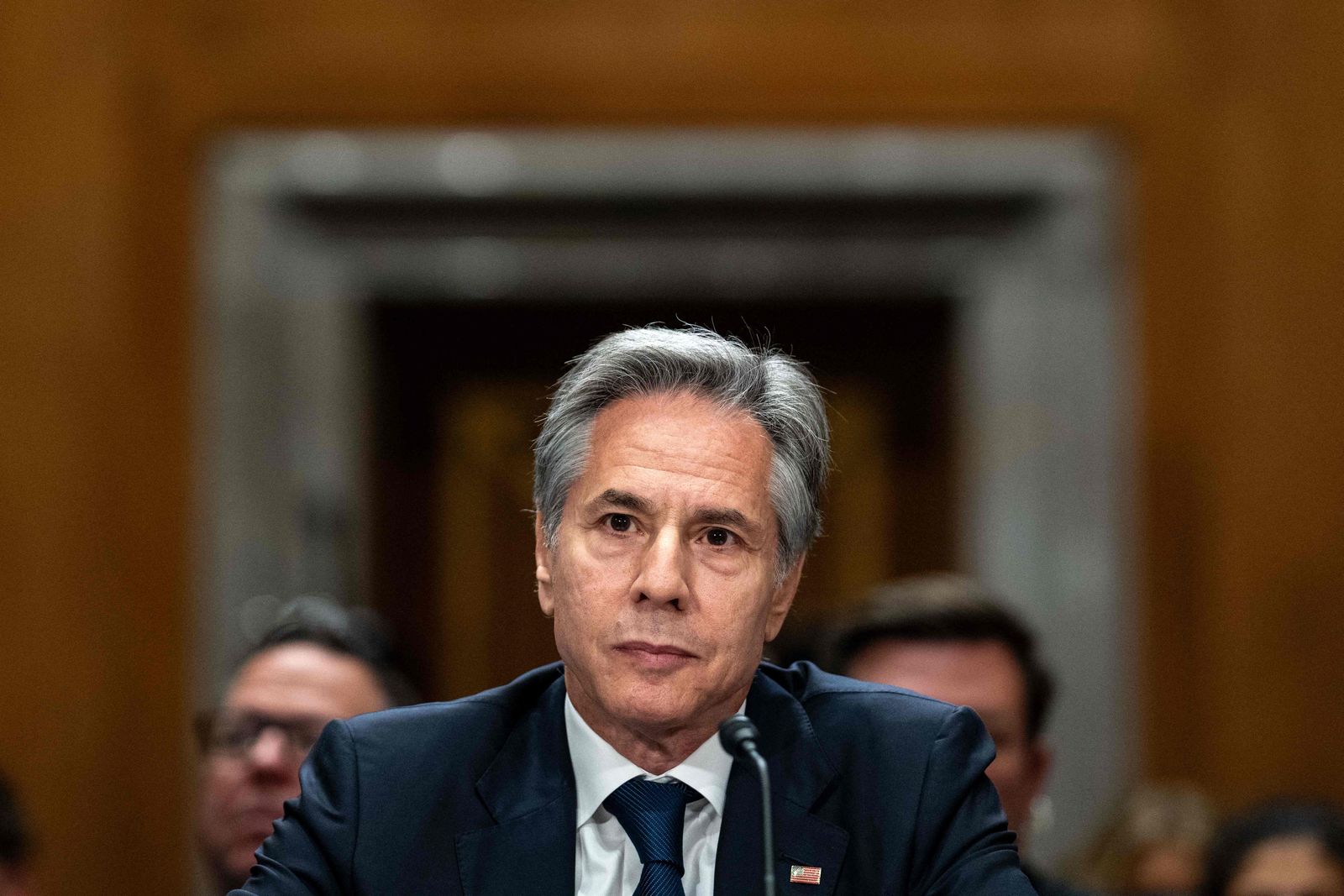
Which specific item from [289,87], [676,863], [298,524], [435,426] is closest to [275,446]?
[298,524]

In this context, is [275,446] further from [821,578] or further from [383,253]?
[821,578]

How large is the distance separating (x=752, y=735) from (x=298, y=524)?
153 inches

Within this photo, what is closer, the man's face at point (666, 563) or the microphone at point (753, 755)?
the microphone at point (753, 755)

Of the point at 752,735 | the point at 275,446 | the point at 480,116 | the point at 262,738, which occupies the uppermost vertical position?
the point at 480,116

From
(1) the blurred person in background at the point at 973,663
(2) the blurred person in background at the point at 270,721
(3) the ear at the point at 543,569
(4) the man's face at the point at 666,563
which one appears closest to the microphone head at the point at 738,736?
(4) the man's face at the point at 666,563

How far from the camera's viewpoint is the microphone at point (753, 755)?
182 cm

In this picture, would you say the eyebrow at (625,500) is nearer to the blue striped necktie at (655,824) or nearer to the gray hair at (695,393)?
the gray hair at (695,393)

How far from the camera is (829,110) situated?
5441 mm

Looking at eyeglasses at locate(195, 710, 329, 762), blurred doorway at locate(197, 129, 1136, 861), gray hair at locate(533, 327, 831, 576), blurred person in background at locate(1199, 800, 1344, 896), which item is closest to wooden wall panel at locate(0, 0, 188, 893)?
blurred doorway at locate(197, 129, 1136, 861)

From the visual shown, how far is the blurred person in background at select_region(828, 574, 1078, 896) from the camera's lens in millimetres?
3227

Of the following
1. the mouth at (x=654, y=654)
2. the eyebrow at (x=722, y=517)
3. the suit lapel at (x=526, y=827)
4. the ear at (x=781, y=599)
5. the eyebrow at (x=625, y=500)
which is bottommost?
the suit lapel at (x=526, y=827)

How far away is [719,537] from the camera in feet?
6.80

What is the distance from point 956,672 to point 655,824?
4.37 ft

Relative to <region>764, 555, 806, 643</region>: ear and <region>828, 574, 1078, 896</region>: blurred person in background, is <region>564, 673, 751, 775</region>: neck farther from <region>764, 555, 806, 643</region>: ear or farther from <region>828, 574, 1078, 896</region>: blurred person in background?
<region>828, 574, 1078, 896</region>: blurred person in background
